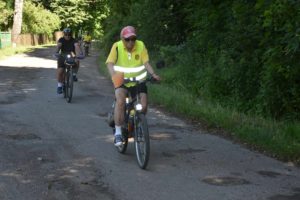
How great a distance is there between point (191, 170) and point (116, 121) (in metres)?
1.39

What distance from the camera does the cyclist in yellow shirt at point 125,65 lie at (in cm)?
776

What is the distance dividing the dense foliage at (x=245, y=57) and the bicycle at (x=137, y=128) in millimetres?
2999

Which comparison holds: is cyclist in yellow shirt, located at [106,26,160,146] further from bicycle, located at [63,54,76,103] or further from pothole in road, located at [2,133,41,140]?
bicycle, located at [63,54,76,103]

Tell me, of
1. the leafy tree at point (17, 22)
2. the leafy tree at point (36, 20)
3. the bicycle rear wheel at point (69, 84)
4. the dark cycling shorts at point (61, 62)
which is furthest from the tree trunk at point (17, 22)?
the bicycle rear wheel at point (69, 84)

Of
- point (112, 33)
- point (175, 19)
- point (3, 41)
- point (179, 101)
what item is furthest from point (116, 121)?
point (3, 41)

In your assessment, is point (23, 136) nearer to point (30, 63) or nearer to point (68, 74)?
point (68, 74)

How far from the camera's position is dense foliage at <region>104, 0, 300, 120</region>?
10.2 metres

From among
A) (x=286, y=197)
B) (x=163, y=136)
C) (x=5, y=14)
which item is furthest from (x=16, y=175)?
(x=5, y=14)


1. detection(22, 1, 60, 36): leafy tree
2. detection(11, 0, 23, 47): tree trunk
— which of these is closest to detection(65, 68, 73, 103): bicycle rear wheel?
detection(11, 0, 23, 47): tree trunk

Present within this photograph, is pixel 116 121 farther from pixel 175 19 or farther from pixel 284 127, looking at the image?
pixel 175 19

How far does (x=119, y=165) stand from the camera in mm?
7516

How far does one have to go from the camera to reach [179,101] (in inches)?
524

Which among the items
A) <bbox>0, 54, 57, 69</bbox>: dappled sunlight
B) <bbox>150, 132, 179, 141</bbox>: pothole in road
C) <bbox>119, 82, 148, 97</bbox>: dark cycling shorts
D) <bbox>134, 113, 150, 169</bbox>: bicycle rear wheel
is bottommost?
<bbox>0, 54, 57, 69</bbox>: dappled sunlight

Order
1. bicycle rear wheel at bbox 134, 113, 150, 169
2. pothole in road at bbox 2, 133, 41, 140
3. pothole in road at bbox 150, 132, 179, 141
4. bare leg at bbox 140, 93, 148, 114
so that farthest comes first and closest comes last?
pothole in road at bbox 150, 132, 179, 141 → pothole in road at bbox 2, 133, 41, 140 → bare leg at bbox 140, 93, 148, 114 → bicycle rear wheel at bbox 134, 113, 150, 169
